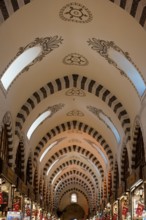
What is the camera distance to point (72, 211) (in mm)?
44250

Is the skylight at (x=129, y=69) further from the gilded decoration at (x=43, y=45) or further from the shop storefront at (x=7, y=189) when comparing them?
the shop storefront at (x=7, y=189)

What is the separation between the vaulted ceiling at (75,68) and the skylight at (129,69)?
43mm

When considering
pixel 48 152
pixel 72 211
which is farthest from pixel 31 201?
pixel 72 211

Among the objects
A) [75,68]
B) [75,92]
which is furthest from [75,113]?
[75,68]

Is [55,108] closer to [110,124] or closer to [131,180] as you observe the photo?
[110,124]

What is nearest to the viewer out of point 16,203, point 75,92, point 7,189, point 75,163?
point 7,189

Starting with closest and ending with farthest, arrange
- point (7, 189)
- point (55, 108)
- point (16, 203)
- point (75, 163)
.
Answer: point (7, 189) → point (16, 203) → point (55, 108) → point (75, 163)

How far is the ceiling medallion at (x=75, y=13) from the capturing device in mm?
10495

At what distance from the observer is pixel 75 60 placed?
14.1 metres

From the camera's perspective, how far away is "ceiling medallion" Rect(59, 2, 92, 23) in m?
10.5

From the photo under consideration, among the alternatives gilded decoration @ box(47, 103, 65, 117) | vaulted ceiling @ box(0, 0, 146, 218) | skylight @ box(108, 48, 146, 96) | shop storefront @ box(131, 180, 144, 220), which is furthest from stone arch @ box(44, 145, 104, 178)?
skylight @ box(108, 48, 146, 96)

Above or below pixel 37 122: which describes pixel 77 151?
above

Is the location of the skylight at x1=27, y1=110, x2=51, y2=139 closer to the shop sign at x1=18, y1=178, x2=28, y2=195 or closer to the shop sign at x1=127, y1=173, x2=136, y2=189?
the shop sign at x1=18, y1=178, x2=28, y2=195

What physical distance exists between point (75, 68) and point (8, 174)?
188 inches
